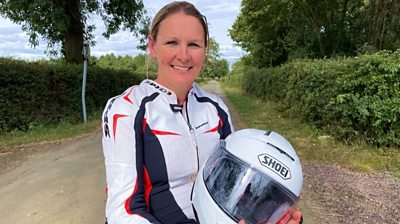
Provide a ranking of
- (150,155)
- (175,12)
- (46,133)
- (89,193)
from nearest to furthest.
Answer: (150,155) → (175,12) → (89,193) → (46,133)

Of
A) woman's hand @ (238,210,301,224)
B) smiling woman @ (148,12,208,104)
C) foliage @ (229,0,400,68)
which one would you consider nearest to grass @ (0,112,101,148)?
smiling woman @ (148,12,208,104)

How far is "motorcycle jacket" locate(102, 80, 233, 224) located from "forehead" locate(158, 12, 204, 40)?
26 centimetres

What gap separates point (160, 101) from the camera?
1849 mm

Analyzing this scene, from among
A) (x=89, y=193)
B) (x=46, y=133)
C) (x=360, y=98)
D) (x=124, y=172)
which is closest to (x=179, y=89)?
(x=124, y=172)

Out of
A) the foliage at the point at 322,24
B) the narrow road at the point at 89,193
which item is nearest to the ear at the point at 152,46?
Result: the narrow road at the point at 89,193

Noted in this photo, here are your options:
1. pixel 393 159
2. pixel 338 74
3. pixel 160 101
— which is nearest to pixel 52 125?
pixel 338 74

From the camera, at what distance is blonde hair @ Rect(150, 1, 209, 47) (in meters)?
1.87

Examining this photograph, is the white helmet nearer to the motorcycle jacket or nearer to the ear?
the motorcycle jacket

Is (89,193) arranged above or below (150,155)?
below

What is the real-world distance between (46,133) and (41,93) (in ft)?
5.95

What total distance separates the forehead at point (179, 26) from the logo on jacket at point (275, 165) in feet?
2.09

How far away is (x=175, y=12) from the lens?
6.11ft

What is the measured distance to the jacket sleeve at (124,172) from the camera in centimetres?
169

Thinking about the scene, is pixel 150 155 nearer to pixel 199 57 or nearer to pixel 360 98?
pixel 199 57
